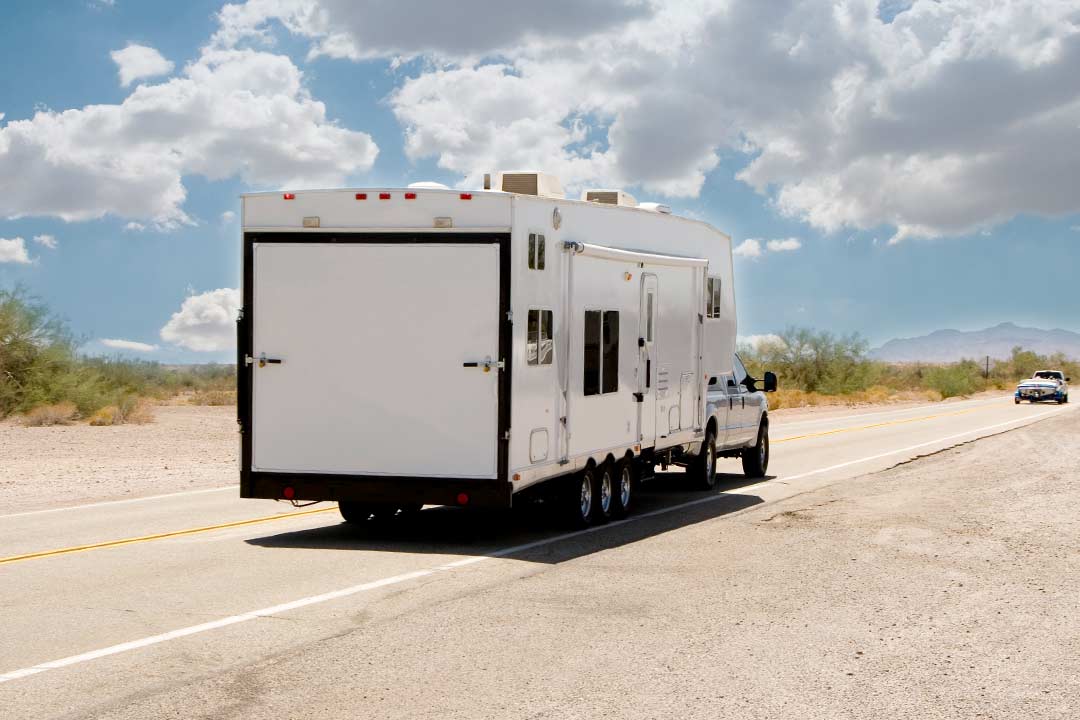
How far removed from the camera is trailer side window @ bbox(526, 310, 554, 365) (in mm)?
12242

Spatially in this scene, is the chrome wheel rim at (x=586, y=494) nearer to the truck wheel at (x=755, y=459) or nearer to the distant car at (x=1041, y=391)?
the truck wheel at (x=755, y=459)

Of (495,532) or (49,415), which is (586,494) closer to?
(495,532)

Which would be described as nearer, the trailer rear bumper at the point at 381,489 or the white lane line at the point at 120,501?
the trailer rear bumper at the point at 381,489

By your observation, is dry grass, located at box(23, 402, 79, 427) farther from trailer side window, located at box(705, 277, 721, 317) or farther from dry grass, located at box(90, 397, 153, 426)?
trailer side window, located at box(705, 277, 721, 317)

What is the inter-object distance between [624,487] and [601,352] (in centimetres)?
186

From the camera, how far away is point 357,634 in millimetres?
8266

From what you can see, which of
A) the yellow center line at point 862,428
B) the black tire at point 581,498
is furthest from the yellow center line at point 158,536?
the yellow center line at point 862,428

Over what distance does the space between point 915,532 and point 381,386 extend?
5.71 metres

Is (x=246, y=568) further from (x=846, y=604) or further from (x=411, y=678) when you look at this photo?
(x=846, y=604)

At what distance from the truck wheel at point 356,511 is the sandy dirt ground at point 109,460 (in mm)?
4890

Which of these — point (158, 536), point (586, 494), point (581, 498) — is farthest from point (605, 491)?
point (158, 536)

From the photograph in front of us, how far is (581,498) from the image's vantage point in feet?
44.5

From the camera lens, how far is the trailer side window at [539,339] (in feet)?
40.2

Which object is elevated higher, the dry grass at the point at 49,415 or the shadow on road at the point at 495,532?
the dry grass at the point at 49,415
